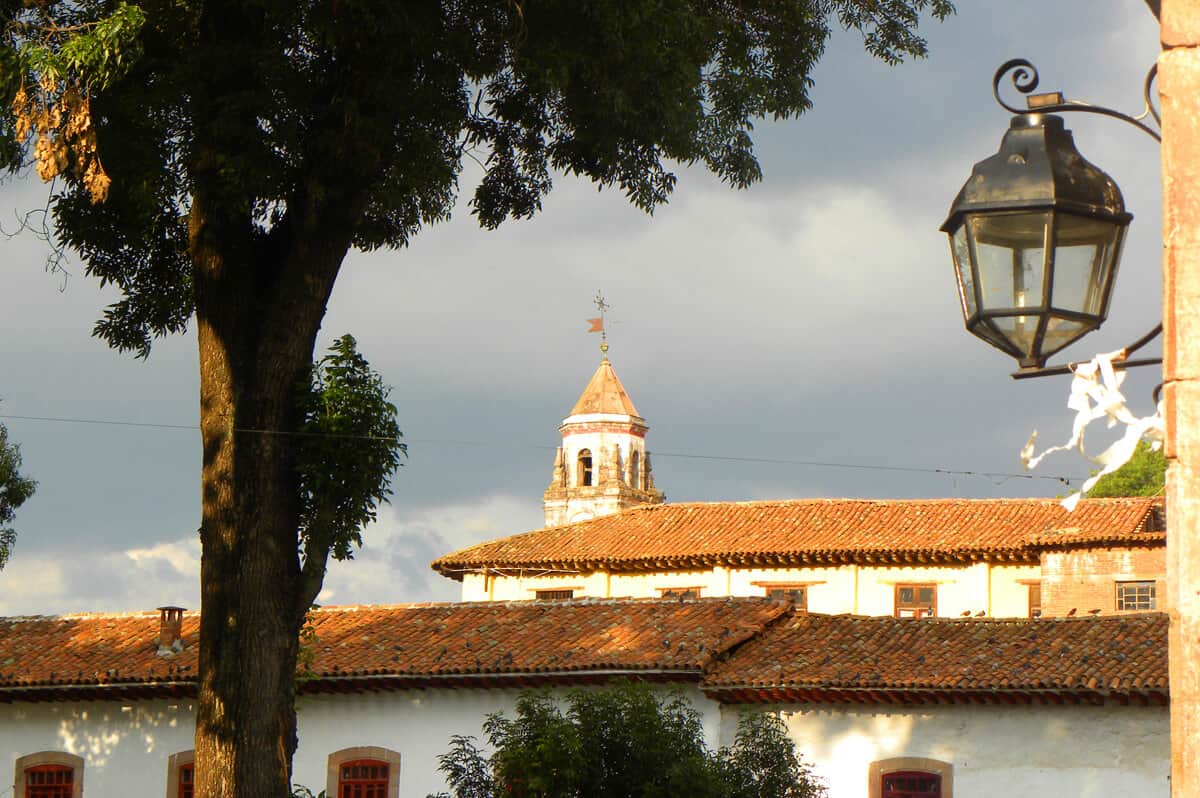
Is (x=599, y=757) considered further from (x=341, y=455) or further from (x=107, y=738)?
(x=107, y=738)

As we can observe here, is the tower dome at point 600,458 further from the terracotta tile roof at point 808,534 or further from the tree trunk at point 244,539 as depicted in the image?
the tree trunk at point 244,539

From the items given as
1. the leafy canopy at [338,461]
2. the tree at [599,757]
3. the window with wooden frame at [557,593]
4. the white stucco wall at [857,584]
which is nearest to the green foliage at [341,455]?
the leafy canopy at [338,461]

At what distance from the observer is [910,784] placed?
61.7ft

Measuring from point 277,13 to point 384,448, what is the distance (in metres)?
3.41

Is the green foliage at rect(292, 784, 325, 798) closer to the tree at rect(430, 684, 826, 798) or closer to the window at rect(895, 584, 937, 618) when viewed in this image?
the tree at rect(430, 684, 826, 798)

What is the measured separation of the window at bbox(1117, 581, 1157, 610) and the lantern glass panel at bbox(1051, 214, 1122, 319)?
2737 cm

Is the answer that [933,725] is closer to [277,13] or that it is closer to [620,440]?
[277,13]

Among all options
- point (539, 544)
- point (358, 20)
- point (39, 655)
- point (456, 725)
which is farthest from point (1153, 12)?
point (539, 544)

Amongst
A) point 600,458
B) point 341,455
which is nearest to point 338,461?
point 341,455

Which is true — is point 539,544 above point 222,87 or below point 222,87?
below

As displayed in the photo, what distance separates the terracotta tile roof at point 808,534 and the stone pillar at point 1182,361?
1101 inches

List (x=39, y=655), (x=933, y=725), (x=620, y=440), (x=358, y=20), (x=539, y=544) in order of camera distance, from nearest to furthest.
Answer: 1. (x=358, y=20)
2. (x=933, y=725)
3. (x=39, y=655)
4. (x=539, y=544)
5. (x=620, y=440)

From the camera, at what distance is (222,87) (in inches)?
488

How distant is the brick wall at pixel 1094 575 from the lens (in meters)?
30.1
